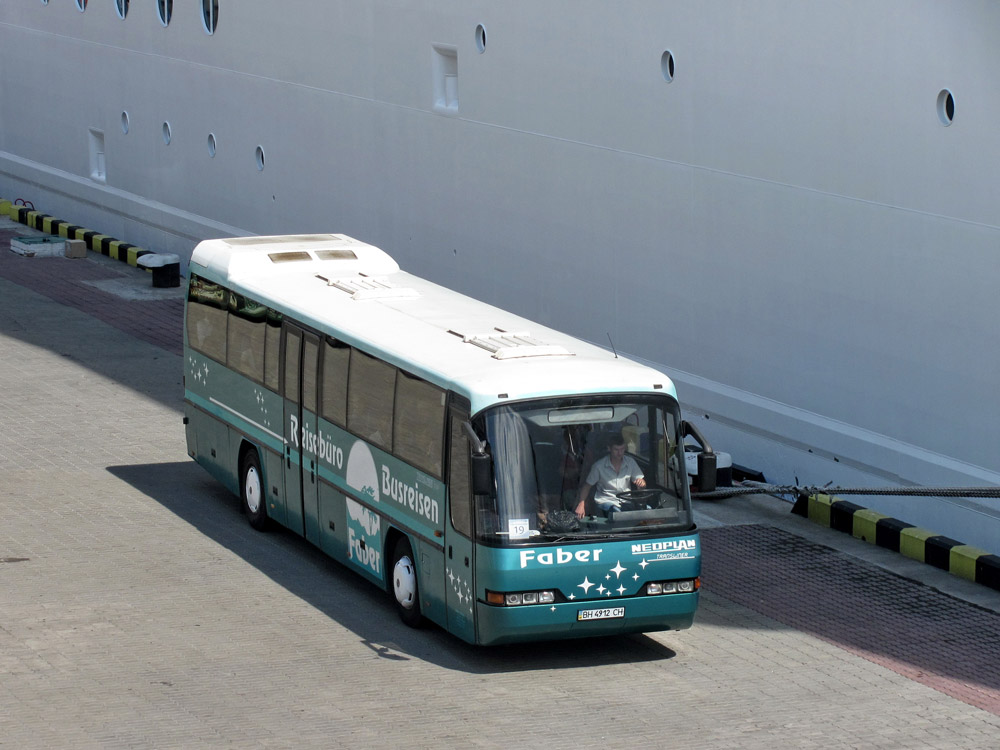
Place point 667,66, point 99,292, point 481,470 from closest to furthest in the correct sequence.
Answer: point 481,470 < point 667,66 < point 99,292

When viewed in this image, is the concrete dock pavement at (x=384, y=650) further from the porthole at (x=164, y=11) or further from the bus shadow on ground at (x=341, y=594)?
the porthole at (x=164, y=11)

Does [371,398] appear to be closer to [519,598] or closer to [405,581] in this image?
[405,581]

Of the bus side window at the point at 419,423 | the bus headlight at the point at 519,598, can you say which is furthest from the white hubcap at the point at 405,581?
the bus headlight at the point at 519,598

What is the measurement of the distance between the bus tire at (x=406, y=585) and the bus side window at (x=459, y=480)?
31.8 inches

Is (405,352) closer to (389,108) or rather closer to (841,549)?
(841,549)

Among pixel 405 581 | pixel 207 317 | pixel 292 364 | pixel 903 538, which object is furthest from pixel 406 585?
pixel 903 538

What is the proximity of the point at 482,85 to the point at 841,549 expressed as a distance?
22.3 ft

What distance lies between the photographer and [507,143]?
54.2 feet

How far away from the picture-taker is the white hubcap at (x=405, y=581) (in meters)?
10.4

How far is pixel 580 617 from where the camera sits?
31.2 feet

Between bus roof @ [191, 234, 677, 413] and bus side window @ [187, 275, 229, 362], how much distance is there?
122 mm

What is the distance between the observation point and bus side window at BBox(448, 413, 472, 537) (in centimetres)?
954

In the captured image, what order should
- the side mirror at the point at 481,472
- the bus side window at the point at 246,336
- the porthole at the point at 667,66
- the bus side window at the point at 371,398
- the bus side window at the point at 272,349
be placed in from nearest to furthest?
the side mirror at the point at 481,472
the bus side window at the point at 371,398
the bus side window at the point at 272,349
the bus side window at the point at 246,336
the porthole at the point at 667,66

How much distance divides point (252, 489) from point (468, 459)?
12.0 feet
